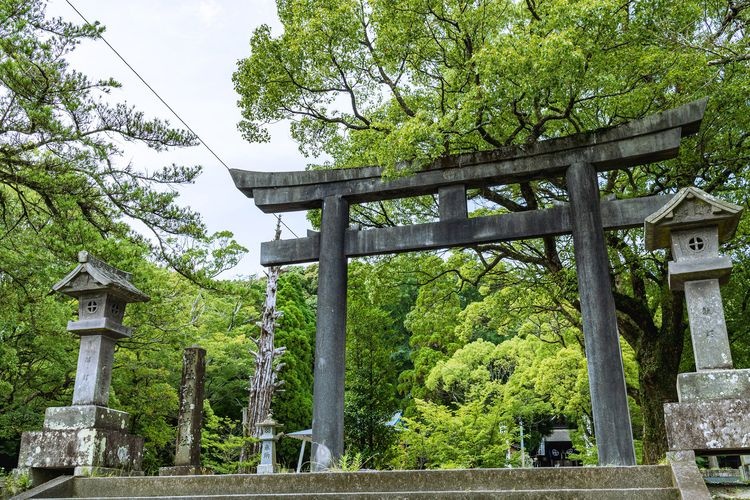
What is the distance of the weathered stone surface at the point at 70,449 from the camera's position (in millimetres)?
5617

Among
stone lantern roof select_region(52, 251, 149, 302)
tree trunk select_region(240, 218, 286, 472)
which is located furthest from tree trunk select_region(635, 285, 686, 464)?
tree trunk select_region(240, 218, 286, 472)

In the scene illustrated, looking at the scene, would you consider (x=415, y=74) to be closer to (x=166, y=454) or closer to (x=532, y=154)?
(x=532, y=154)

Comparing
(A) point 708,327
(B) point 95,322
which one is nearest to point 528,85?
(A) point 708,327

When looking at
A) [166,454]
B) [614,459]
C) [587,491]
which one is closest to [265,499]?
[587,491]

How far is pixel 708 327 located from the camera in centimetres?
484

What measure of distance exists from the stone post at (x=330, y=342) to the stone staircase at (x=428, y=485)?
2.18 meters

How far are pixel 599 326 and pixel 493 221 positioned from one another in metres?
1.82

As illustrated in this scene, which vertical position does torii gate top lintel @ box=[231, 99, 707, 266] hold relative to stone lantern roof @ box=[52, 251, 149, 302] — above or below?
above

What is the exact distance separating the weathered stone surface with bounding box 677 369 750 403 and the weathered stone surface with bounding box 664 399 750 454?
6 cm

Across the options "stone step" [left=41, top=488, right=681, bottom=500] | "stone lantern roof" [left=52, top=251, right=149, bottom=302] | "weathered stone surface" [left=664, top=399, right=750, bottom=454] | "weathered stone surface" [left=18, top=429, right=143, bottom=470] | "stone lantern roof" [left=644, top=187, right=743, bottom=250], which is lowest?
"stone step" [left=41, top=488, right=681, bottom=500]

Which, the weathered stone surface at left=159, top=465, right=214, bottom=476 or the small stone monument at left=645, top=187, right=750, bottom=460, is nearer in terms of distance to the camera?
the small stone monument at left=645, top=187, right=750, bottom=460

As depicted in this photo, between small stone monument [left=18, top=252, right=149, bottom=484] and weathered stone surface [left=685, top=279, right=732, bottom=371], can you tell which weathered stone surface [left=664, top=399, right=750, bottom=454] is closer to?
weathered stone surface [left=685, top=279, right=732, bottom=371]

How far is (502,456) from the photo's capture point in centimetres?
→ 1394

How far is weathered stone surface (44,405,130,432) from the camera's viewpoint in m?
5.77
